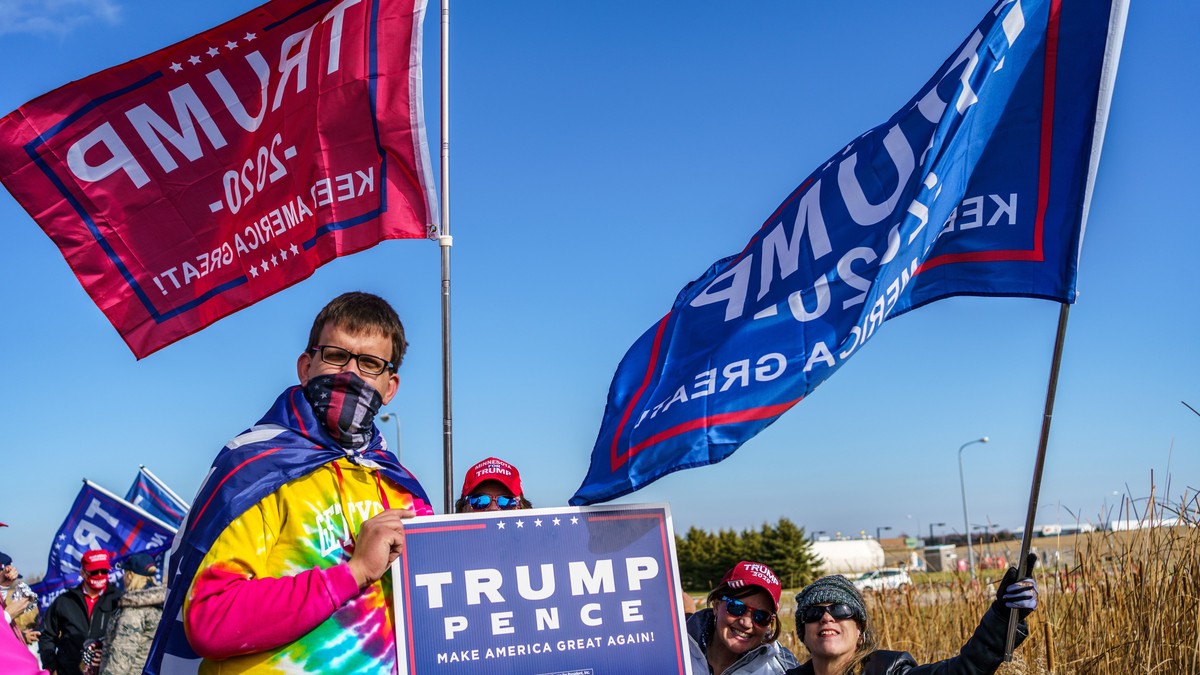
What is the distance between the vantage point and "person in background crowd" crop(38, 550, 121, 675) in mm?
9727

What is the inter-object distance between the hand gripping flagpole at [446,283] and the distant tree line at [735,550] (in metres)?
40.6

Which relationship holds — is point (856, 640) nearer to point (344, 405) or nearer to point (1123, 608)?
point (1123, 608)

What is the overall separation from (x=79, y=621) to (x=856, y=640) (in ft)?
25.7

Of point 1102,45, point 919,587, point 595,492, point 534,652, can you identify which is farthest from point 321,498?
point 919,587

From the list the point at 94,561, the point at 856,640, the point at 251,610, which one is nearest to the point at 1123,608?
the point at 856,640

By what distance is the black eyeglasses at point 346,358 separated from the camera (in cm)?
311

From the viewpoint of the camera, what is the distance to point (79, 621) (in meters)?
9.88

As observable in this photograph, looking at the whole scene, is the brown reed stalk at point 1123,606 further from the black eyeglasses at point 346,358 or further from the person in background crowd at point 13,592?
the person in background crowd at point 13,592

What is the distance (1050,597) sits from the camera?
6.50m

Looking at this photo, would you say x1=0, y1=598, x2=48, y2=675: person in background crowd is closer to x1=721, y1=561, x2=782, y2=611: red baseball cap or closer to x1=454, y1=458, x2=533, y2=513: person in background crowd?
x1=454, y1=458, x2=533, y2=513: person in background crowd

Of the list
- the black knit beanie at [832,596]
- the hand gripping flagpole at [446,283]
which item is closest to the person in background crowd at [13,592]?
the hand gripping flagpole at [446,283]

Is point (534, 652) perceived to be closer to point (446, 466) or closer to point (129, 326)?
point (446, 466)

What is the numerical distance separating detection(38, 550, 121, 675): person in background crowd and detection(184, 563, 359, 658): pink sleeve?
25.8ft

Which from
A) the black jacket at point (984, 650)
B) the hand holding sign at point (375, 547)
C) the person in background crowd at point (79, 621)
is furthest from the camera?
the person in background crowd at point (79, 621)
